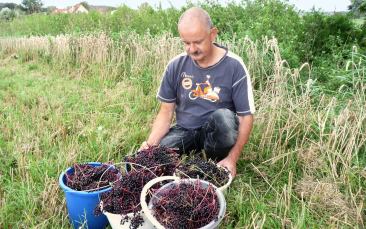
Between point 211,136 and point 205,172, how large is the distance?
22.1 inches

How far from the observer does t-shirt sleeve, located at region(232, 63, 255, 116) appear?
258 centimetres

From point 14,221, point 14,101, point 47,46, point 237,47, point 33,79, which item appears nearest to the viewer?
point 14,221

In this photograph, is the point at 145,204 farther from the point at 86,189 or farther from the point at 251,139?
the point at 251,139

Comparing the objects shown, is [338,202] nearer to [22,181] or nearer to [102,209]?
[102,209]

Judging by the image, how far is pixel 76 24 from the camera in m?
11.6

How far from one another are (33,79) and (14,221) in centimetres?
428

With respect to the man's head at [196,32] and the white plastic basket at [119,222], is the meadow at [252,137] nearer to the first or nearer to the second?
the white plastic basket at [119,222]

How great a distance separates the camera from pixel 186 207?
5.67 feet

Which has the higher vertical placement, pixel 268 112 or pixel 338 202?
pixel 268 112

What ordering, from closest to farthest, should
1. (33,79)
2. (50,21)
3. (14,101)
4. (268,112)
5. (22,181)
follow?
1. (22,181)
2. (268,112)
3. (14,101)
4. (33,79)
5. (50,21)

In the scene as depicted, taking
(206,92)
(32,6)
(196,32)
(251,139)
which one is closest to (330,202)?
(251,139)

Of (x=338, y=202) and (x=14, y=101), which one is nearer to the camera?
(x=338, y=202)

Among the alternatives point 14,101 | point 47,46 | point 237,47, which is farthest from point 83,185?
point 47,46

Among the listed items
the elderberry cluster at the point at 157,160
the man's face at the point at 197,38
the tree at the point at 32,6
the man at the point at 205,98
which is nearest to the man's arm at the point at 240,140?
the man at the point at 205,98
